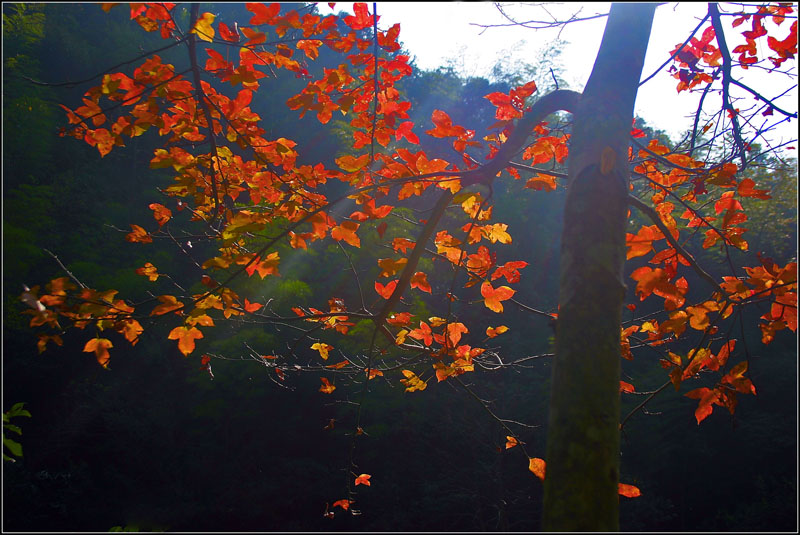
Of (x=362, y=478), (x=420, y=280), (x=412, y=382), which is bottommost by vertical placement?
(x=362, y=478)

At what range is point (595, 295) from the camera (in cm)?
90

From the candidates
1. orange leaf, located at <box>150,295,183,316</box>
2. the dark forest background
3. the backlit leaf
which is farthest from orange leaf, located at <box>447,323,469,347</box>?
the dark forest background

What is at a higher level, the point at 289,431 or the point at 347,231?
the point at 347,231

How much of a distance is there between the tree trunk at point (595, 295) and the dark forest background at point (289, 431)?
17.2ft

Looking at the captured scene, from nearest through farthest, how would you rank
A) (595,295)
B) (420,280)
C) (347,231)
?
(595,295), (347,231), (420,280)

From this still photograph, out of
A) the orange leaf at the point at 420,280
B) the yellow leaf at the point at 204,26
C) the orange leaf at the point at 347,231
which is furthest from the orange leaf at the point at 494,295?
the yellow leaf at the point at 204,26

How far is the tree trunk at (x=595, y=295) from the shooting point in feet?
2.71

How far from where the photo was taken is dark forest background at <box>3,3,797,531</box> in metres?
6.69

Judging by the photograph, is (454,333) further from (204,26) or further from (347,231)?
(204,26)

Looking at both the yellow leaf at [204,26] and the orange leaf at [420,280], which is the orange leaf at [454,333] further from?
the yellow leaf at [204,26]

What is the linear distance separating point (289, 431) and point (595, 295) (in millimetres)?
7859

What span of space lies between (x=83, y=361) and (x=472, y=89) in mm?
12133

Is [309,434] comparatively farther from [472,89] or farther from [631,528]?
[472,89]

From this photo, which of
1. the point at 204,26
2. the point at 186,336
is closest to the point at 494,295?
the point at 186,336
